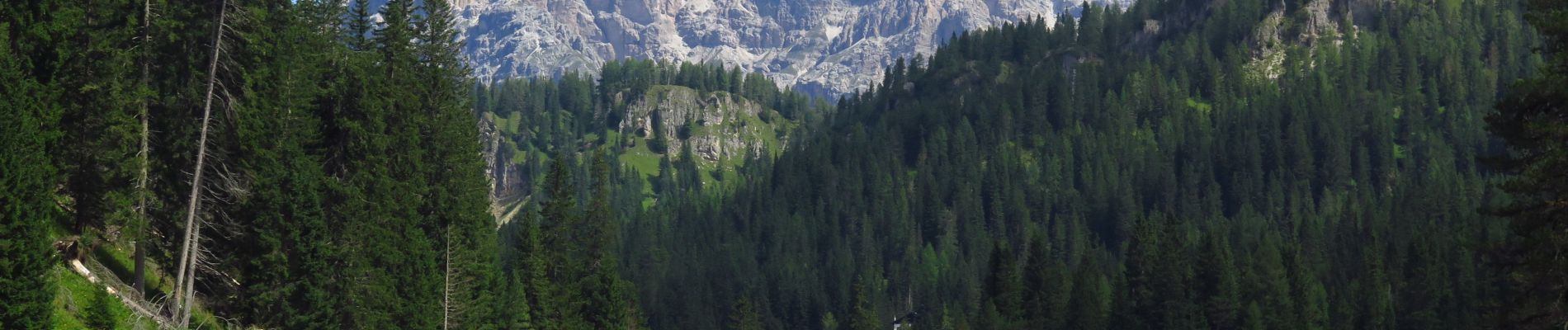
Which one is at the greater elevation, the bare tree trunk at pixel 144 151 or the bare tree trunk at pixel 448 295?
the bare tree trunk at pixel 144 151

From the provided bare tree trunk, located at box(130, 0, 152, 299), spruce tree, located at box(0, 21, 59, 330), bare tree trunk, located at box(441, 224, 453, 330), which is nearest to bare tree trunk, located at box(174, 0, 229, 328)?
bare tree trunk, located at box(130, 0, 152, 299)

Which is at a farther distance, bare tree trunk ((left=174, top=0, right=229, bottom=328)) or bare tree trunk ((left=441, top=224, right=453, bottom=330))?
bare tree trunk ((left=441, top=224, right=453, bottom=330))

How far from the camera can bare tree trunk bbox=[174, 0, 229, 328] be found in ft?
156

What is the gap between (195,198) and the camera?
4781 cm

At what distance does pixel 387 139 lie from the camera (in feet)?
194

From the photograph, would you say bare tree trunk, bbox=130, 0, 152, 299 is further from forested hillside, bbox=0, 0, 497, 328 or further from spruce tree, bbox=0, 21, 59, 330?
spruce tree, bbox=0, 21, 59, 330

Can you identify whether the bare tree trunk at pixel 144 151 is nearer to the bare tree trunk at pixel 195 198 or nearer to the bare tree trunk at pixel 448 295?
the bare tree trunk at pixel 195 198

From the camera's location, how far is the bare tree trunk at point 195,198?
4750cm

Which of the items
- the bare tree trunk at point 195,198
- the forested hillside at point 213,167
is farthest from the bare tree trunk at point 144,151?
the bare tree trunk at point 195,198

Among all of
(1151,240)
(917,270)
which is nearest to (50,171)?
(1151,240)

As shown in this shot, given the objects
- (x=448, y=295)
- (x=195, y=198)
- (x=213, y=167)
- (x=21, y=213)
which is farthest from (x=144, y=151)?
(x=448, y=295)

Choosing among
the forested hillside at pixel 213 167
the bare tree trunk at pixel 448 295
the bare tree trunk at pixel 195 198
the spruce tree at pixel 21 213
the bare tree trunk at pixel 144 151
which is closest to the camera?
the spruce tree at pixel 21 213

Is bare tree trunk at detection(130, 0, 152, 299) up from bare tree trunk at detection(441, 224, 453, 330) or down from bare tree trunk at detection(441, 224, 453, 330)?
up

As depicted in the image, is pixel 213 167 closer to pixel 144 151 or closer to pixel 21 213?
pixel 144 151
